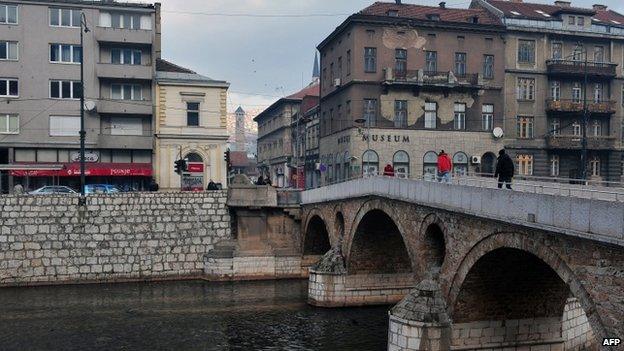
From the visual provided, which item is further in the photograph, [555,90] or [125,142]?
[555,90]

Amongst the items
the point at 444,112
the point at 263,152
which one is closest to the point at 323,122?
the point at 444,112

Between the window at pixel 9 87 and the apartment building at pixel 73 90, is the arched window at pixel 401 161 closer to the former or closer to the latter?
the apartment building at pixel 73 90

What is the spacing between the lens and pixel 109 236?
39.1m

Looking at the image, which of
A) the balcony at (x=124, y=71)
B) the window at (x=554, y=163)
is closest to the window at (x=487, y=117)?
the window at (x=554, y=163)

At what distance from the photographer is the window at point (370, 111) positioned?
155ft

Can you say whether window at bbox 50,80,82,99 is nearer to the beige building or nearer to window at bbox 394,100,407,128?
the beige building

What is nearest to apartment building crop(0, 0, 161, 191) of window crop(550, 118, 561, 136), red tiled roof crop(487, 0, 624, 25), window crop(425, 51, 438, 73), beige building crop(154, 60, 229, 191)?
beige building crop(154, 60, 229, 191)

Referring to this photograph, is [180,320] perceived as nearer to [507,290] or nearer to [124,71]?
[507,290]

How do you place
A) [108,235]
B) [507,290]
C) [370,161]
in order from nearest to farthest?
1. [507,290]
2. [108,235]
3. [370,161]

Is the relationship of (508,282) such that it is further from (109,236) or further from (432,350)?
(109,236)

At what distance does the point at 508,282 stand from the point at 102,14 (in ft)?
138

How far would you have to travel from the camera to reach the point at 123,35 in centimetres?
4928

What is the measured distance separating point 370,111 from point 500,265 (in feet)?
94.1

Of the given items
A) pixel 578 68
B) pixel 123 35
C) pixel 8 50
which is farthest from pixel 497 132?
pixel 8 50
